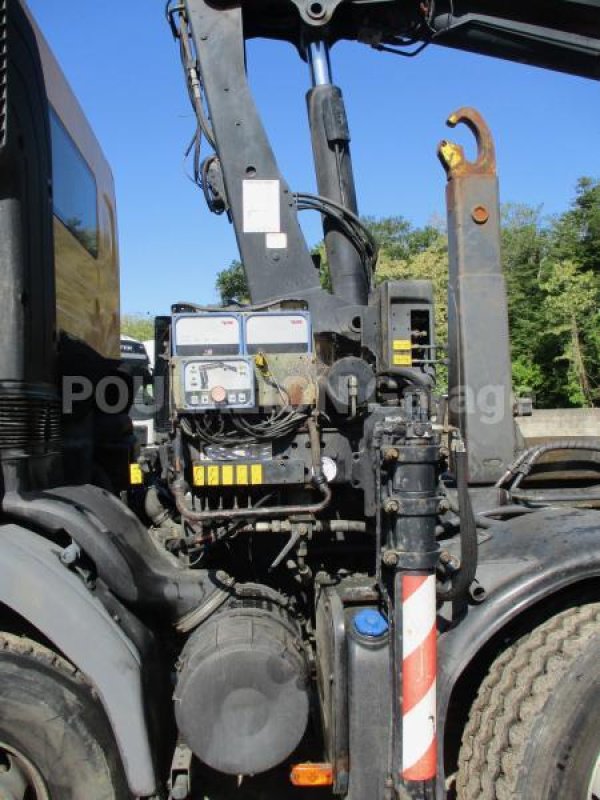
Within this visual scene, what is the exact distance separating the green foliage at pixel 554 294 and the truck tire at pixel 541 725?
906 inches

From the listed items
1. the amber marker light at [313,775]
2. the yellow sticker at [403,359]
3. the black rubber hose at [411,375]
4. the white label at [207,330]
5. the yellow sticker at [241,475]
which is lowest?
the amber marker light at [313,775]

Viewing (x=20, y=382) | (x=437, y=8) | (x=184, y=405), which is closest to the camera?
(x=20, y=382)

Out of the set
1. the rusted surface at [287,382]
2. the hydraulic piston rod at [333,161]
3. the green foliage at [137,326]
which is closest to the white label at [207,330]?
the rusted surface at [287,382]

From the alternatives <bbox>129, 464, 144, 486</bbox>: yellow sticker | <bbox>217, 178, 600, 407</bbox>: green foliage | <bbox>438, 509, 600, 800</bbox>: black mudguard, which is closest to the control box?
<bbox>438, 509, 600, 800</bbox>: black mudguard

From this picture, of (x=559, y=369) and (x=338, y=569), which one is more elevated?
(x=559, y=369)

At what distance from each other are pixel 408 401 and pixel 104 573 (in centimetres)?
130

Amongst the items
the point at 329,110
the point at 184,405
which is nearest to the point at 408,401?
the point at 184,405

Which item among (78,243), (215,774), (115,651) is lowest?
(215,774)

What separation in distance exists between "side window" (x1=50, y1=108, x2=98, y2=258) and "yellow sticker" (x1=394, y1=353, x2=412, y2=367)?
1.82 m

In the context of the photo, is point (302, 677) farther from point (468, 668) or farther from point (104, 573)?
point (104, 573)

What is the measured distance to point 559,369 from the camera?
103ft

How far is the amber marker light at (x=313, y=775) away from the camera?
246 cm

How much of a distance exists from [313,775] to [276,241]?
2.34m

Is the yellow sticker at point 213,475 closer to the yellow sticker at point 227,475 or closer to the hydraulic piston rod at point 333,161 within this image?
the yellow sticker at point 227,475
